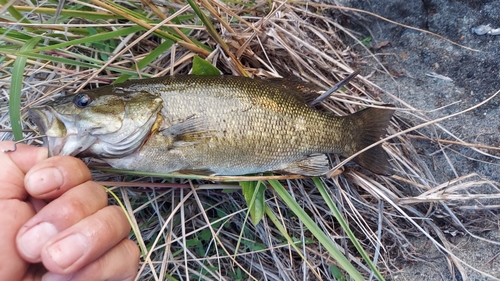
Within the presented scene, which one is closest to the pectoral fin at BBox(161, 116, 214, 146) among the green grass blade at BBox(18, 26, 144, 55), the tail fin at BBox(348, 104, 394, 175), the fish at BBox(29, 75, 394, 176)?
the fish at BBox(29, 75, 394, 176)

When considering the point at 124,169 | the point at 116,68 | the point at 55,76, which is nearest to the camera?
the point at 124,169

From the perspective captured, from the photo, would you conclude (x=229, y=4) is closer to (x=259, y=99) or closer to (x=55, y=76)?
(x=259, y=99)

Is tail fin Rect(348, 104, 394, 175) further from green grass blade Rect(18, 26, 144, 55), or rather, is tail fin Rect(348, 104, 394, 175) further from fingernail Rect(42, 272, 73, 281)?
fingernail Rect(42, 272, 73, 281)

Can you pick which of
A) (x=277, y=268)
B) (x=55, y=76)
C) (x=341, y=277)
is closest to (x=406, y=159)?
(x=341, y=277)

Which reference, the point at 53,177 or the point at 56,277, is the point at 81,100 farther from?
the point at 56,277

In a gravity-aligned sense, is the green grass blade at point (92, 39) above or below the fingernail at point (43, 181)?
above

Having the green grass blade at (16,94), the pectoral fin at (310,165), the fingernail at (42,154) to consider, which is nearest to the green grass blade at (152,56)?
the green grass blade at (16,94)

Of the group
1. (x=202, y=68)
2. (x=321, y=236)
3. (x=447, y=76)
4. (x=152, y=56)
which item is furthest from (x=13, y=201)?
(x=447, y=76)

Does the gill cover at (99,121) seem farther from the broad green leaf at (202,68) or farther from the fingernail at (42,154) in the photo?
the broad green leaf at (202,68)
